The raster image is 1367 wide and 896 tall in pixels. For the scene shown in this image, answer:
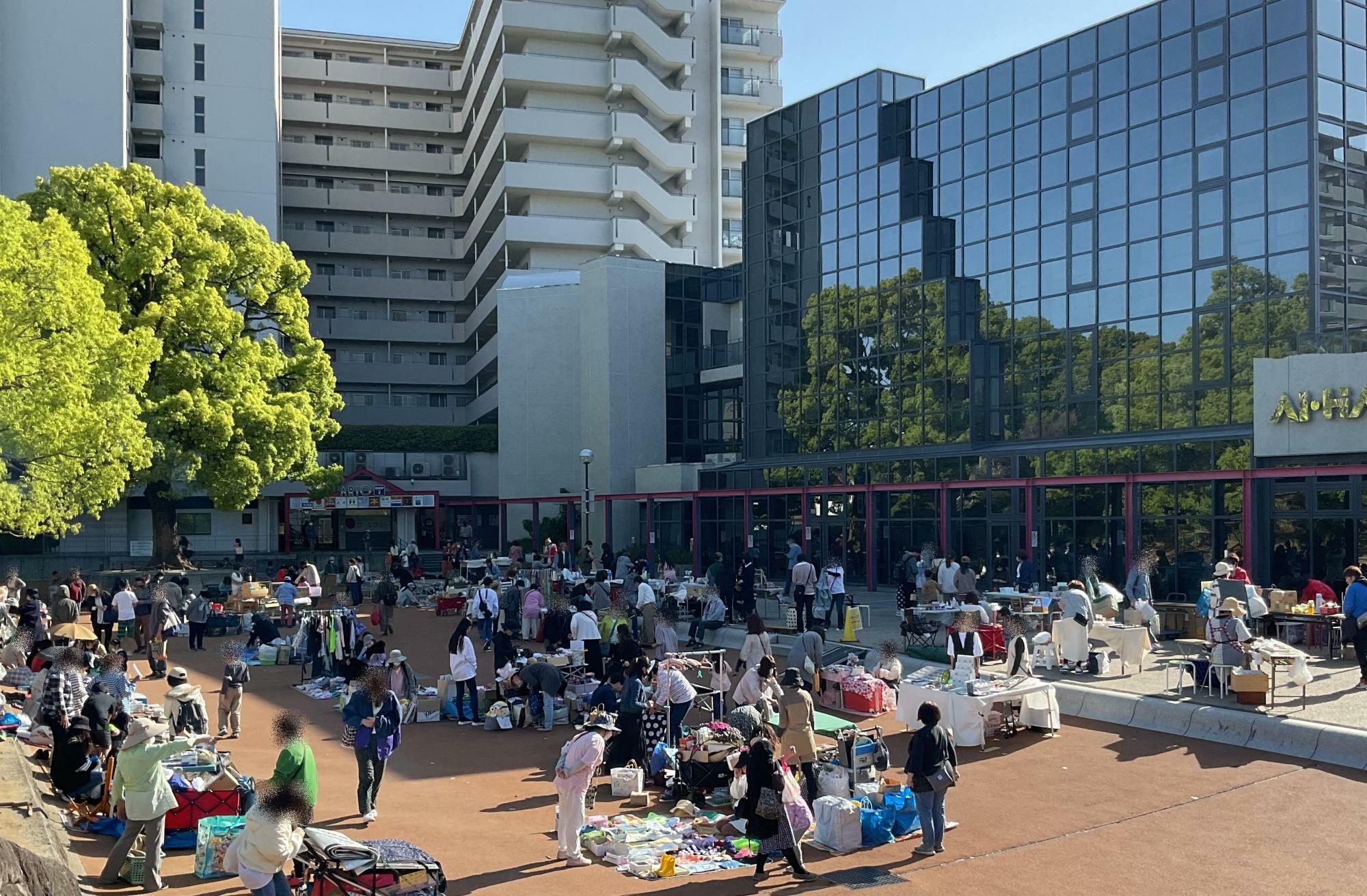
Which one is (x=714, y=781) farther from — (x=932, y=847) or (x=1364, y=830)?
(x=1364, y=830)

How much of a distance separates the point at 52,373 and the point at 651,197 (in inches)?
1745

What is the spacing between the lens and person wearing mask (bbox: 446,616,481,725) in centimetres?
1827

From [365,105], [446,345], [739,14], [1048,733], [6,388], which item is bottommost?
[1048,733]

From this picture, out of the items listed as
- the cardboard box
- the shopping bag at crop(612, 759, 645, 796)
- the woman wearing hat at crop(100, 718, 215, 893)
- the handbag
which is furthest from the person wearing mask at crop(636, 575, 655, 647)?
the woman wearing hat at crop(100, 718, 215, 893)

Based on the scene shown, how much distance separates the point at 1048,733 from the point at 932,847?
5.76m

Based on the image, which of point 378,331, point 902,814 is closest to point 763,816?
point 902,814

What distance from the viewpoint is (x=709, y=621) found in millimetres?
25156

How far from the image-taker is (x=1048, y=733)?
1662 centimetres

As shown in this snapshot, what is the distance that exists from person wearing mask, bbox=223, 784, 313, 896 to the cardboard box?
12959mm

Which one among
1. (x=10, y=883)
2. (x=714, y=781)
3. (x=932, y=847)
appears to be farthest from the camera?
(x=714, y=781)

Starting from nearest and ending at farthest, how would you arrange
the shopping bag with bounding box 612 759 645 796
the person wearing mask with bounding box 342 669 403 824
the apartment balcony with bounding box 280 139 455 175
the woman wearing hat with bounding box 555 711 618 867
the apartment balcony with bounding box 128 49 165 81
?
the woman wearing hat with bounding box 555 711 618 867 → the person wearing mask with bounding box 342 669 403 824 → the shopping bag with bounding box 612 759 645 796 → the apartment balcony with bounding box 128 49 165 81 → the apartment balcony with bounding box 280 139 455 175

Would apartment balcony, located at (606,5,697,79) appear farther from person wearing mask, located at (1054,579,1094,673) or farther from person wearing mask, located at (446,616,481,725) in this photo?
person wearing mask, located at (446,616,481,725)

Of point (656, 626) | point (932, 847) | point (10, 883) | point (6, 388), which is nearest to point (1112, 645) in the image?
point (656, 626)

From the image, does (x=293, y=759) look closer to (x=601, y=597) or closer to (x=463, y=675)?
(x=463, y=675)
